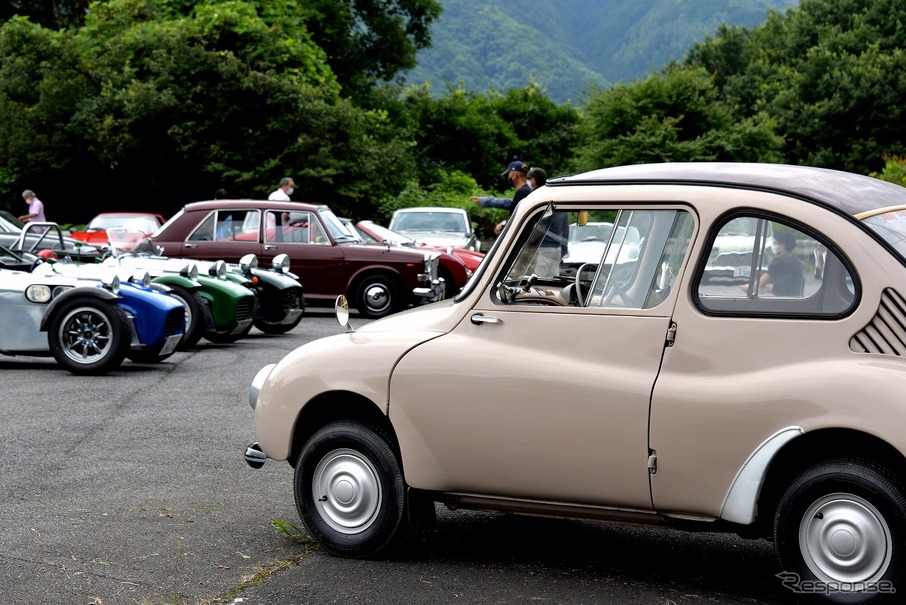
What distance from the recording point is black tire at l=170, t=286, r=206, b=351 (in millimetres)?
13562

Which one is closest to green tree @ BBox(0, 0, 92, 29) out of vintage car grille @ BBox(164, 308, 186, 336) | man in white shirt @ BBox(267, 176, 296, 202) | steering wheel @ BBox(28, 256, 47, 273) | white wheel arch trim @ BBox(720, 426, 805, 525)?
man in white shirt @ BBox(267, 176, 296, 202)

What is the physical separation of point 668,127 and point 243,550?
31.7 meters

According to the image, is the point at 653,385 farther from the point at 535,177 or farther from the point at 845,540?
the point at 535,177

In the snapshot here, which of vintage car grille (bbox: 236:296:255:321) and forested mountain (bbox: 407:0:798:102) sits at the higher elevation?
forested mountain (bbox: 407:0:798:102)

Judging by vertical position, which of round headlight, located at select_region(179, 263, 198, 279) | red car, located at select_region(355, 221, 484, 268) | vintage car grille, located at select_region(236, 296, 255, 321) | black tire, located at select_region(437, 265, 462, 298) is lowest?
vintage car grille, located at select_region(236, 296, 255, 321)

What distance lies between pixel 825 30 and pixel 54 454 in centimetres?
4854

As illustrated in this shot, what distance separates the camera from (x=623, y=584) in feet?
16.2

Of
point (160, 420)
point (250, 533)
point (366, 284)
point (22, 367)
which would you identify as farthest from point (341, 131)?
point (250, 533)

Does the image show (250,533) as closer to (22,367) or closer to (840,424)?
(840,424)

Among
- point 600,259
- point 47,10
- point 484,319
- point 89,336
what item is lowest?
point 89,336

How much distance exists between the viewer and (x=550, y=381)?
4.97m

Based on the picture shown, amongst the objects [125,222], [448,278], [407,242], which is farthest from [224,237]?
[125,222]

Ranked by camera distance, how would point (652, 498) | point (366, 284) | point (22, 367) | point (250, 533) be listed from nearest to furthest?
point (652, 498), point (250, 533), point (22, 367), point (366, 284)

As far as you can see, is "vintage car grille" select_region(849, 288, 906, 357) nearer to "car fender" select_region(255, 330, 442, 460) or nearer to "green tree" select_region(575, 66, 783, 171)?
"car fender" select_region(255, 330, 442, 460)
